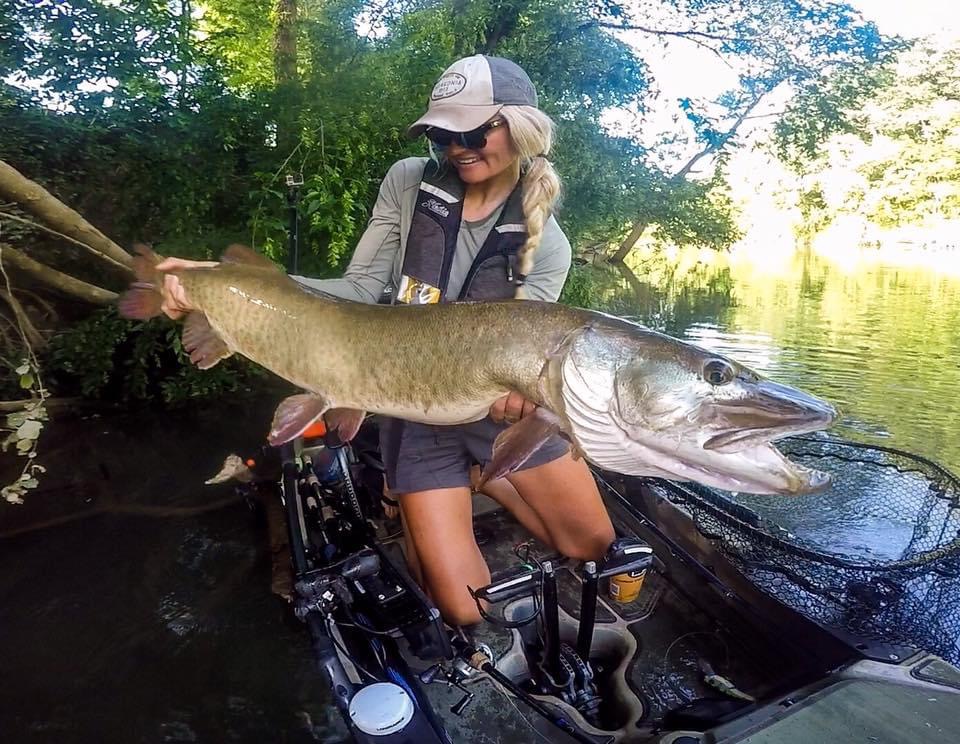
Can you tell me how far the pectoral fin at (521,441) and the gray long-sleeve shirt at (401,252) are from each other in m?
0.81

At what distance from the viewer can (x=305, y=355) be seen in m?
2.47

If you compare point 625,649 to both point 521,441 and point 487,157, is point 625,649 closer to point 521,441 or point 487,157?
point 521,441

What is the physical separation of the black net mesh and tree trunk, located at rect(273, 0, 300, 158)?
5762 mm

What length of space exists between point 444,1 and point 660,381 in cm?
891

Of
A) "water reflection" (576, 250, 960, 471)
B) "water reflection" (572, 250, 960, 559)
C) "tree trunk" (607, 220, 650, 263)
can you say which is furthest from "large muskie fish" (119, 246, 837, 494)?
"tree trunk" (607, 220, 650, 263)

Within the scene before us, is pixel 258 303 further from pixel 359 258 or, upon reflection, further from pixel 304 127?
pixel 304 127

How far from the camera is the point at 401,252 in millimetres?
2770

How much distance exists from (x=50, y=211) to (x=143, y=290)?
3.07m

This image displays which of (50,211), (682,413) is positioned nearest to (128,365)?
(50,211)

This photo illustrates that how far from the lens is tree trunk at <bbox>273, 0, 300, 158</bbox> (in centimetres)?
720

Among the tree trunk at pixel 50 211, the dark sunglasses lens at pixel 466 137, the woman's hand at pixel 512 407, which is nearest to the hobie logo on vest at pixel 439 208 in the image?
the dark sunglasses lens at pixel 466 137

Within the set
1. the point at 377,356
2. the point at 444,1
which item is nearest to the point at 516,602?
the point at 377,356

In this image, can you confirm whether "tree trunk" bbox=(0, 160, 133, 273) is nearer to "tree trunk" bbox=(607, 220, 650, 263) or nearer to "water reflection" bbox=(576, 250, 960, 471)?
"water reflection" bbox=(576, 250, 960, 471)

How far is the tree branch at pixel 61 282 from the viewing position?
17.8 feet
